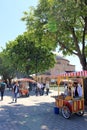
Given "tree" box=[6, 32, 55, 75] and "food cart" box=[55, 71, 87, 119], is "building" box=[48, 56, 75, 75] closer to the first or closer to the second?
"tree" box=[6, 32, 55, 75]

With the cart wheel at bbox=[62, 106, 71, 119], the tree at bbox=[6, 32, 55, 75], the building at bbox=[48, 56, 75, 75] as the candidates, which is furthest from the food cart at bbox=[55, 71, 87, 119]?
the building at bbox=[48, 56, 75, 75]

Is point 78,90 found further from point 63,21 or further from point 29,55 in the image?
point 29,55

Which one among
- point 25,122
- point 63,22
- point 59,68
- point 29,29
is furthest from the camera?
point 59,68

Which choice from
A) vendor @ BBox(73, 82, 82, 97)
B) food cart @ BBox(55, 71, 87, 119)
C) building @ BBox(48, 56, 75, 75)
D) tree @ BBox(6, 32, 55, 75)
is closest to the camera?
food cart @ BBox(55, 71, 87, 119)

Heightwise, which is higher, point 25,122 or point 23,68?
point 23,68

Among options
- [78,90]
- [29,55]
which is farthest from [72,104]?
[29,55]

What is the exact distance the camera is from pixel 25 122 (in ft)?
50.3

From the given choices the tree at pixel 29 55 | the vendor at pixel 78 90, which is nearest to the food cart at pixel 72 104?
the vendor at pixel 78 90

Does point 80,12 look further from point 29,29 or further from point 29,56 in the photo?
point 29,56

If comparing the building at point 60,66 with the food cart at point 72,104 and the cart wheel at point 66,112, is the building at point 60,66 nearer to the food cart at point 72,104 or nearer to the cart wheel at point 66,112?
the food cart at point 72,104

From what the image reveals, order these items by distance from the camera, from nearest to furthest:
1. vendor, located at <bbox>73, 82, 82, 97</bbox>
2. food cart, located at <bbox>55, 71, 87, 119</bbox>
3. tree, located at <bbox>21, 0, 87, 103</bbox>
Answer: food cart, located at <bbox>55, 71, 87, 119</bbox>
vendor, located at <bbox>73, 82, 82, 97</bbox>
tree, located at <bbox>21, 0, 87, 103</bbox>

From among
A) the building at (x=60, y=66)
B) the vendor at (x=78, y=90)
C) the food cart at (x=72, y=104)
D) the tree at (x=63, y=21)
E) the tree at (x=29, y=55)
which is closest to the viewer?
the food cart at (x=72, y=104)

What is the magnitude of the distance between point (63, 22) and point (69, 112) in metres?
8.15

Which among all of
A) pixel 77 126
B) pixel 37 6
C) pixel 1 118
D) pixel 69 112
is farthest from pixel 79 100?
pixel 37 6
